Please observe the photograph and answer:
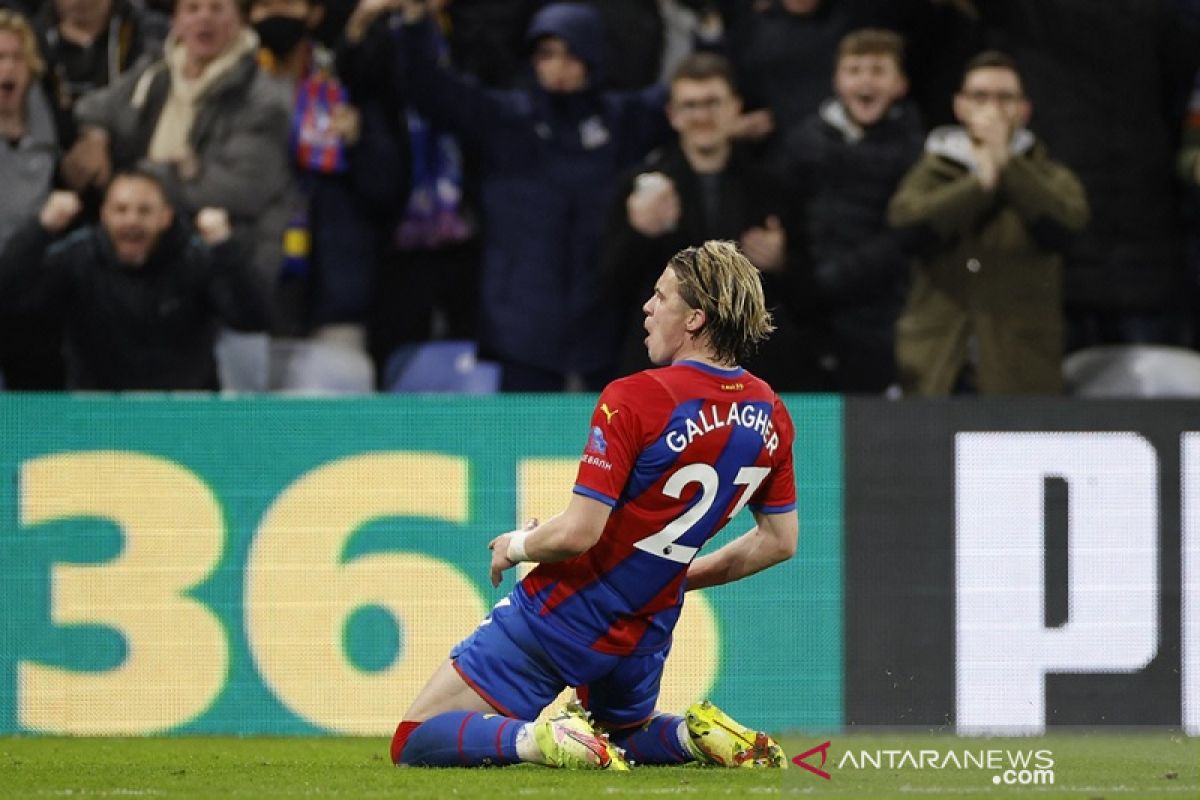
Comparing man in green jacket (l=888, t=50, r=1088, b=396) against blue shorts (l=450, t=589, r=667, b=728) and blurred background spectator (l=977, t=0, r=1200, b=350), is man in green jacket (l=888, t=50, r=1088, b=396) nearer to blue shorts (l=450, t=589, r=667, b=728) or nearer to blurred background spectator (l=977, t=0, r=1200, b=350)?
blurred background spectator (l=977, t=0, r=1200, b=350)

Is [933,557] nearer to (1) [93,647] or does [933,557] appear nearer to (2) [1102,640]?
(2) [1102,640]

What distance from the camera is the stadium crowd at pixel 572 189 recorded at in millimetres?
8695

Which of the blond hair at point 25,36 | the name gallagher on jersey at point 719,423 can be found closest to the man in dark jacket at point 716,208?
the blond hair at point 25,36

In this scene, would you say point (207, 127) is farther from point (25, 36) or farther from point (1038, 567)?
point (1038, 567)

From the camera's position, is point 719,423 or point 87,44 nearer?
point 719,423

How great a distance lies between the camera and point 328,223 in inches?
349

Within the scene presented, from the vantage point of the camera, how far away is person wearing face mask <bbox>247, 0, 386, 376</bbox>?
8867mm

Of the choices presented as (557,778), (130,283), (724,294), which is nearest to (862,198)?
(130,283)

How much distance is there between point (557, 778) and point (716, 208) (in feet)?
14.3

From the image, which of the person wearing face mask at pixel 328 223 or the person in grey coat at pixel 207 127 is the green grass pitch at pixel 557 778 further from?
the person in grey coat at pixel 207 127

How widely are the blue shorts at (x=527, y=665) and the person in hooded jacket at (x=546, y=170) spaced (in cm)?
351

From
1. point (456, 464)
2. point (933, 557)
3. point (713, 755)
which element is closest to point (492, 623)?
point (713, 755)

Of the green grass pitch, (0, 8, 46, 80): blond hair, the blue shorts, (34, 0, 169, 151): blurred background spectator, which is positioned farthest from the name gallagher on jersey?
(0, 8, 46, 80): blond hair

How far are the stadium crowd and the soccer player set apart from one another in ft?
11.4
